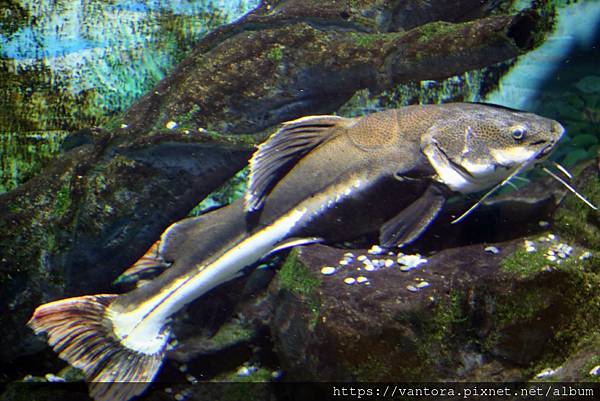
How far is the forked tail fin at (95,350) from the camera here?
2.88 metres

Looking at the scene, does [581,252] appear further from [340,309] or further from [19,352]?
[19,352]

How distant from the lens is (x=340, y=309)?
98.1 inches

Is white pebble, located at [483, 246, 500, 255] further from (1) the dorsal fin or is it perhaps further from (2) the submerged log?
(2) the submerged log

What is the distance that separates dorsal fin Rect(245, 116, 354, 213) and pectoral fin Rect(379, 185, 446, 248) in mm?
753

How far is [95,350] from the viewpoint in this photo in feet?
9.57

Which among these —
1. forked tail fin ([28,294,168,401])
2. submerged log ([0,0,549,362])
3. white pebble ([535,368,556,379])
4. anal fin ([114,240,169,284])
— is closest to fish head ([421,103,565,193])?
submerged log ([0,0,549,362])

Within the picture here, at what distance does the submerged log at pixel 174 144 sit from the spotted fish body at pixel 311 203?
1.85 feet

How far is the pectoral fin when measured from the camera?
2748mm

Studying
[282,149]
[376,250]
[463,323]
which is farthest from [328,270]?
[282,149]

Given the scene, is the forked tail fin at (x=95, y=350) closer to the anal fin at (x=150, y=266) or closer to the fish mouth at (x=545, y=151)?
the anal fin at (x=150, y=266)

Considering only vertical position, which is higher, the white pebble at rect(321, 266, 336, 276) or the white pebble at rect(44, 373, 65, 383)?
the white pebble at rect(321, 266, 336, 276)

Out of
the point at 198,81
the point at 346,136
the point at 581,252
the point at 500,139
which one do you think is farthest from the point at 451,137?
the point at 198,81

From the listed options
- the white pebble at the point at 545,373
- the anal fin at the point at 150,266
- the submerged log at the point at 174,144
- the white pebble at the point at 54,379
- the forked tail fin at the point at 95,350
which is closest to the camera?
the white pebble at the point at 545,373

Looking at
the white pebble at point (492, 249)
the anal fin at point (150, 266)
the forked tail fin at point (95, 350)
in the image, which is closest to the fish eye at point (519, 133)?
the white pebble at point (492, 249)
